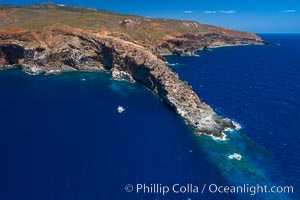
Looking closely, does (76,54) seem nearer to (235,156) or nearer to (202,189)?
(235,156)

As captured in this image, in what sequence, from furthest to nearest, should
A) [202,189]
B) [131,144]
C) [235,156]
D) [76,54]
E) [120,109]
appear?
[76,54]
[120,109]
[131,144]
[235,156]
[202,189]

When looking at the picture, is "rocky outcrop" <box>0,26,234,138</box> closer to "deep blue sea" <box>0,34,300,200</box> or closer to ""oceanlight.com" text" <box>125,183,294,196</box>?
"deep blue sea" <box>0,34,300,200</box>

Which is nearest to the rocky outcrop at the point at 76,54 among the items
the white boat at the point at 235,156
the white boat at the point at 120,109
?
the white boat at the point at 120,109

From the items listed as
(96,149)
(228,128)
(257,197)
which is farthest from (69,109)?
(257,197)

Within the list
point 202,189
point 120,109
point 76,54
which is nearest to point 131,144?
point 202,189

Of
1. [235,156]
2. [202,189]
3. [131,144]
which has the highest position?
[235,156]

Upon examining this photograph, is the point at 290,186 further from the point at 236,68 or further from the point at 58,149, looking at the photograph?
the point at 236,68

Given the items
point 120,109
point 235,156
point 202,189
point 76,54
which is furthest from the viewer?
point 76,54

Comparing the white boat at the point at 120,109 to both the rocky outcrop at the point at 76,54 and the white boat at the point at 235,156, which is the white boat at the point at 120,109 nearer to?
the rocky outcrop at the point at 76,54
